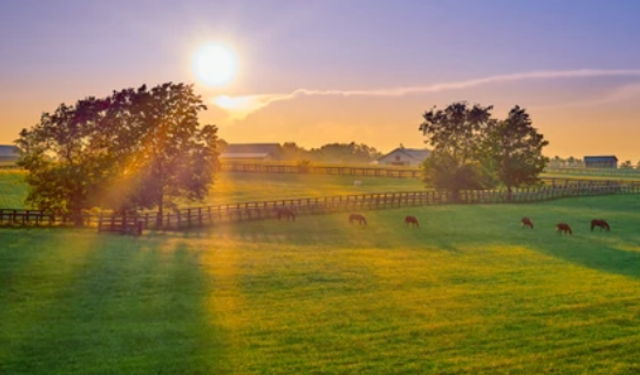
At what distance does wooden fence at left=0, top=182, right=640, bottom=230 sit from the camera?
37350 mm

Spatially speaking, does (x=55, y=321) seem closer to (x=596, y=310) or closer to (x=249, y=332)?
(x=249, y=332)

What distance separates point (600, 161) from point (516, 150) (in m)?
136

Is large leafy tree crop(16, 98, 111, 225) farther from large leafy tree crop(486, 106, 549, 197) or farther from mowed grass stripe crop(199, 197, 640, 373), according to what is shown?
large leafy tree crop(486, 106, 549, 197)

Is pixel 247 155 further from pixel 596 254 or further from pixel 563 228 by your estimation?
pixel 596 254

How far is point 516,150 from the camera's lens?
7012 cm

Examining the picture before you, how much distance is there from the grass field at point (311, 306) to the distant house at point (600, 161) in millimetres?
166989

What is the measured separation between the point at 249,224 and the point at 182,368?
94.3 ft

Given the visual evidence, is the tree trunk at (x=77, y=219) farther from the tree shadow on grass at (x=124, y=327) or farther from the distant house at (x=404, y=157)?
the distant house at (x=404, y=157)

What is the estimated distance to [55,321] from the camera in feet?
53.6

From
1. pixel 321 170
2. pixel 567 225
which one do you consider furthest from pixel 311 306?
pixel 321 170

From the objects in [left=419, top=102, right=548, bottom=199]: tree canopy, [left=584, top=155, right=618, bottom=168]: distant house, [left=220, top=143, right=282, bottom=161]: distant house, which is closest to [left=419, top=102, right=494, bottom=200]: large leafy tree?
[left=419, top=102, right=548, bottom=199]: tree canopy

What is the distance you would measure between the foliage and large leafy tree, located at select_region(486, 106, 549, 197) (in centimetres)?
3662

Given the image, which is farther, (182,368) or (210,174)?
(210,174)

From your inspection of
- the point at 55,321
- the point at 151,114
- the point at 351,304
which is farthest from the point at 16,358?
the point at 151,114
